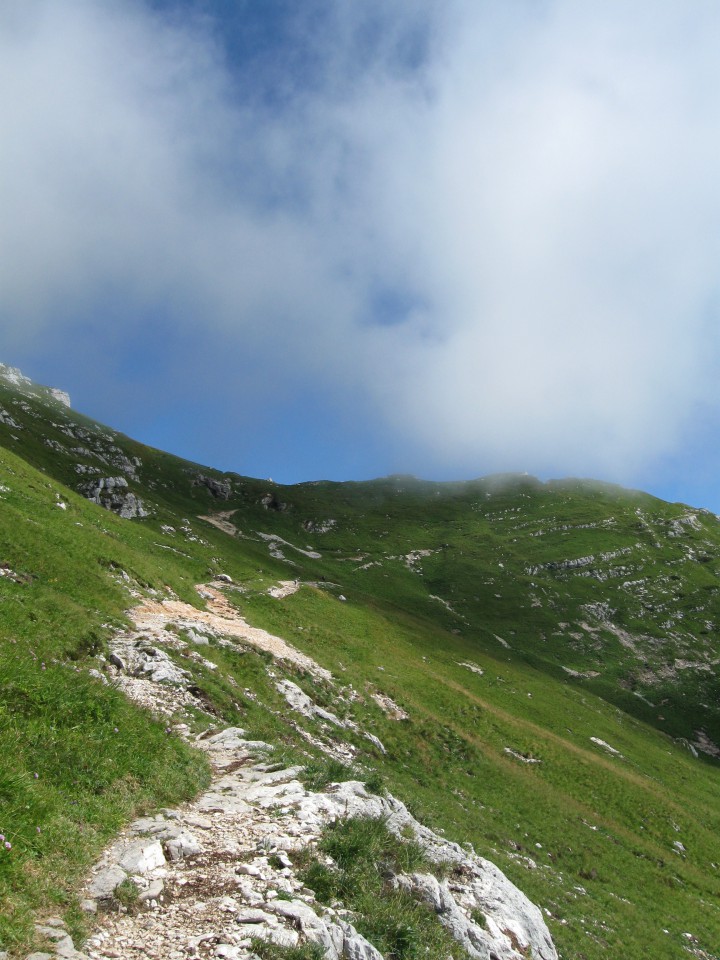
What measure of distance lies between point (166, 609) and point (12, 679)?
73.0 feet

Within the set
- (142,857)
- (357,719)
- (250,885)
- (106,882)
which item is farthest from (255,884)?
(357,719)

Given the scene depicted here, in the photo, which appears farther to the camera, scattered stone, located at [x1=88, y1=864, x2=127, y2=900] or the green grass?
the green grass

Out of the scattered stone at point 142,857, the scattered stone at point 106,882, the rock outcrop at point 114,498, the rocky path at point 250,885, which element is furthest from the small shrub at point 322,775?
the rock outcrop at point 114,498

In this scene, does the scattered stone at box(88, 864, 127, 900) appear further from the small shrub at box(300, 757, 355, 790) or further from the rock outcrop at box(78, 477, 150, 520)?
the rock outcrop at box(78, 477, 150, 520)

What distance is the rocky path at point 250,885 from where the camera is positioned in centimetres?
848

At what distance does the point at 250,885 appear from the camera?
10055mm

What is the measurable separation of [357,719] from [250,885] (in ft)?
89.2

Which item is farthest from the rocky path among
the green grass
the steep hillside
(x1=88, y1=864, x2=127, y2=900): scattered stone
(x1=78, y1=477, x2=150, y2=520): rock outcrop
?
(x1=78, y1=477, x2=150, y2=520): rock outcrop

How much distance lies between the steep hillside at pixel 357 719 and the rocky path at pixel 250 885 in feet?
2.74

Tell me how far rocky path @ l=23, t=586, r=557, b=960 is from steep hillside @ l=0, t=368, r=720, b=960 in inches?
32.9

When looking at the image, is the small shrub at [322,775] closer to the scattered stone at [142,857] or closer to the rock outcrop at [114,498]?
the scattered stone at [142,857]

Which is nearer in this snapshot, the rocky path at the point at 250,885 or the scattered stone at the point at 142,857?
the rocky path at the point at 250,885

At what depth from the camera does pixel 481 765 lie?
4025cm

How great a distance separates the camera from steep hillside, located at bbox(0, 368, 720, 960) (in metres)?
12.2
